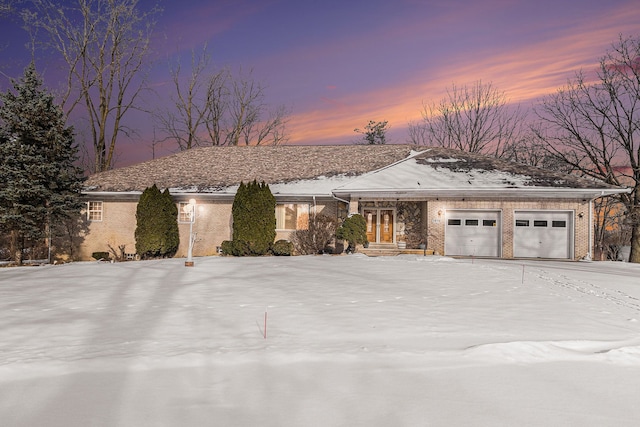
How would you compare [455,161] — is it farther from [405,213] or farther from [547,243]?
[547,243]

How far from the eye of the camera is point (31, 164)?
686 inches

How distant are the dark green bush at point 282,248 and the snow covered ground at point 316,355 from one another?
26.8ft

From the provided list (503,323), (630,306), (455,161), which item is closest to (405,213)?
(455,161)

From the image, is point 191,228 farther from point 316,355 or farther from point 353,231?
point 316,355

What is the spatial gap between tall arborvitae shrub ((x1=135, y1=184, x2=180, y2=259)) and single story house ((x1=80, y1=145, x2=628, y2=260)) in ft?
3.58

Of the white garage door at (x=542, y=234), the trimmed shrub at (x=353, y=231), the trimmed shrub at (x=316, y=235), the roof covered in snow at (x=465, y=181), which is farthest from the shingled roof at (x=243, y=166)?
the white garage door at (x=542, y=234)

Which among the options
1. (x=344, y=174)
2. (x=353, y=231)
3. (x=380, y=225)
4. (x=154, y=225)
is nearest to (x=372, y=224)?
(x=380, y=225)

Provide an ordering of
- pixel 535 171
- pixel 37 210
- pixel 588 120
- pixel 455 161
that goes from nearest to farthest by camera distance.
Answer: pixel 37 210 → pixel 535 171 → pixel 455 161 → pixel 588 120

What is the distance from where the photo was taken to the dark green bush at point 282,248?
18.7 meters

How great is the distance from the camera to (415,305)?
27.5 feet

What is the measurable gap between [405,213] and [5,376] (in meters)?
Result: 18.0

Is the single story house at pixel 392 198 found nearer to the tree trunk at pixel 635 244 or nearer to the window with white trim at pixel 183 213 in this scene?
the window with white trim at pixel 183 213

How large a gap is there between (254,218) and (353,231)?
173 inches

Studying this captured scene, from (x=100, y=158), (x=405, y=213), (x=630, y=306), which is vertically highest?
(x=100, y=158)
